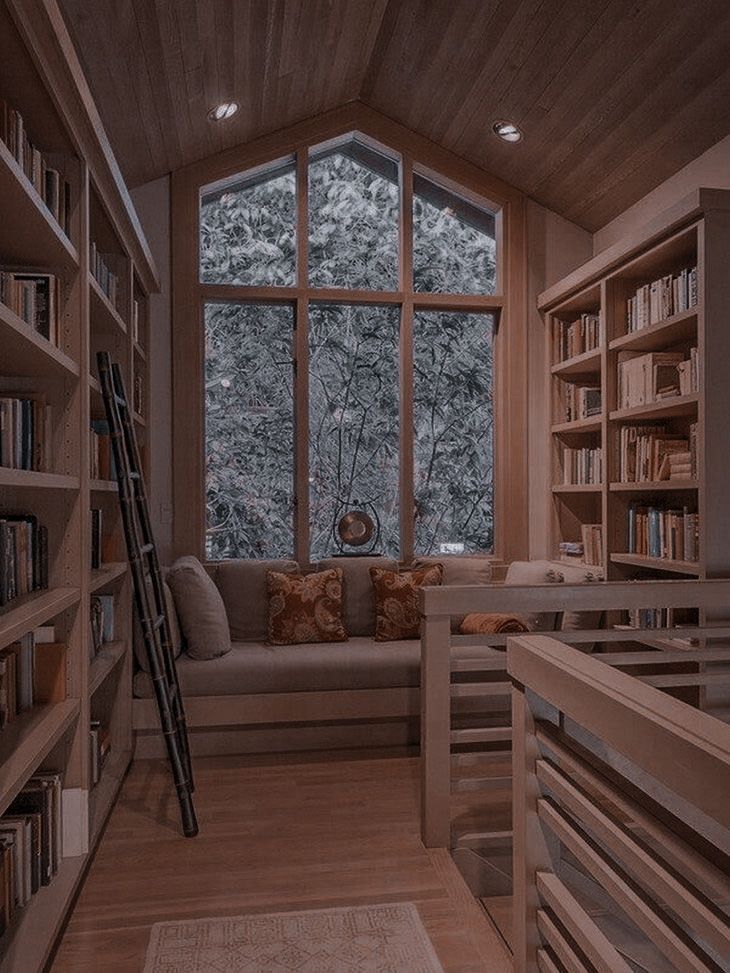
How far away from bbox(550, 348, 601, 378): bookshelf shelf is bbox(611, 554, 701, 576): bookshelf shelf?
1107 mm

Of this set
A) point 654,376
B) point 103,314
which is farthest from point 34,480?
point 654,376

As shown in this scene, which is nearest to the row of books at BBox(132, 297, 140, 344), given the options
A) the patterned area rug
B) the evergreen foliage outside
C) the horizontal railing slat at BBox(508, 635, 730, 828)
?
the evergreen foliage outside

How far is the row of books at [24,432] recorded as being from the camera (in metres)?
2.19

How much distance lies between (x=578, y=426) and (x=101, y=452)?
2663mm

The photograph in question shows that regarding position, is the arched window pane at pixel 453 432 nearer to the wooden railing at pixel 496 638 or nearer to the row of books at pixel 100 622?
the row of books at pixel 100 622

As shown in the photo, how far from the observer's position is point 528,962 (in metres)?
1.54

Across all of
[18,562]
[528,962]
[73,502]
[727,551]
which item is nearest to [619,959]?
[528,962]

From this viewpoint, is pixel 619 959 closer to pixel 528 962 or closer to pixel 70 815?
pixel 528 962

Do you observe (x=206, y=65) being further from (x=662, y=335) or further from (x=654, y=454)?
(x=654, y=454)

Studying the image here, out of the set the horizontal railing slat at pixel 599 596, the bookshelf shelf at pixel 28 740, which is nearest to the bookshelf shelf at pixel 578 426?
the horizontal railing slat at pixel 599 596

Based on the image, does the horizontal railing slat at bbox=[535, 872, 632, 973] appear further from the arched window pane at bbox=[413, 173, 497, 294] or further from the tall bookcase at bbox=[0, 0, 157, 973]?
the arched window pane at bbox=[413, 173, 497, 294]

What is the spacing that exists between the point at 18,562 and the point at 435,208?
11.9 feet

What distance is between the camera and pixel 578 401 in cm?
460

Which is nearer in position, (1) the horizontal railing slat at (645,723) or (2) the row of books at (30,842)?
(1) the horizontal railing slat at (645,723)
